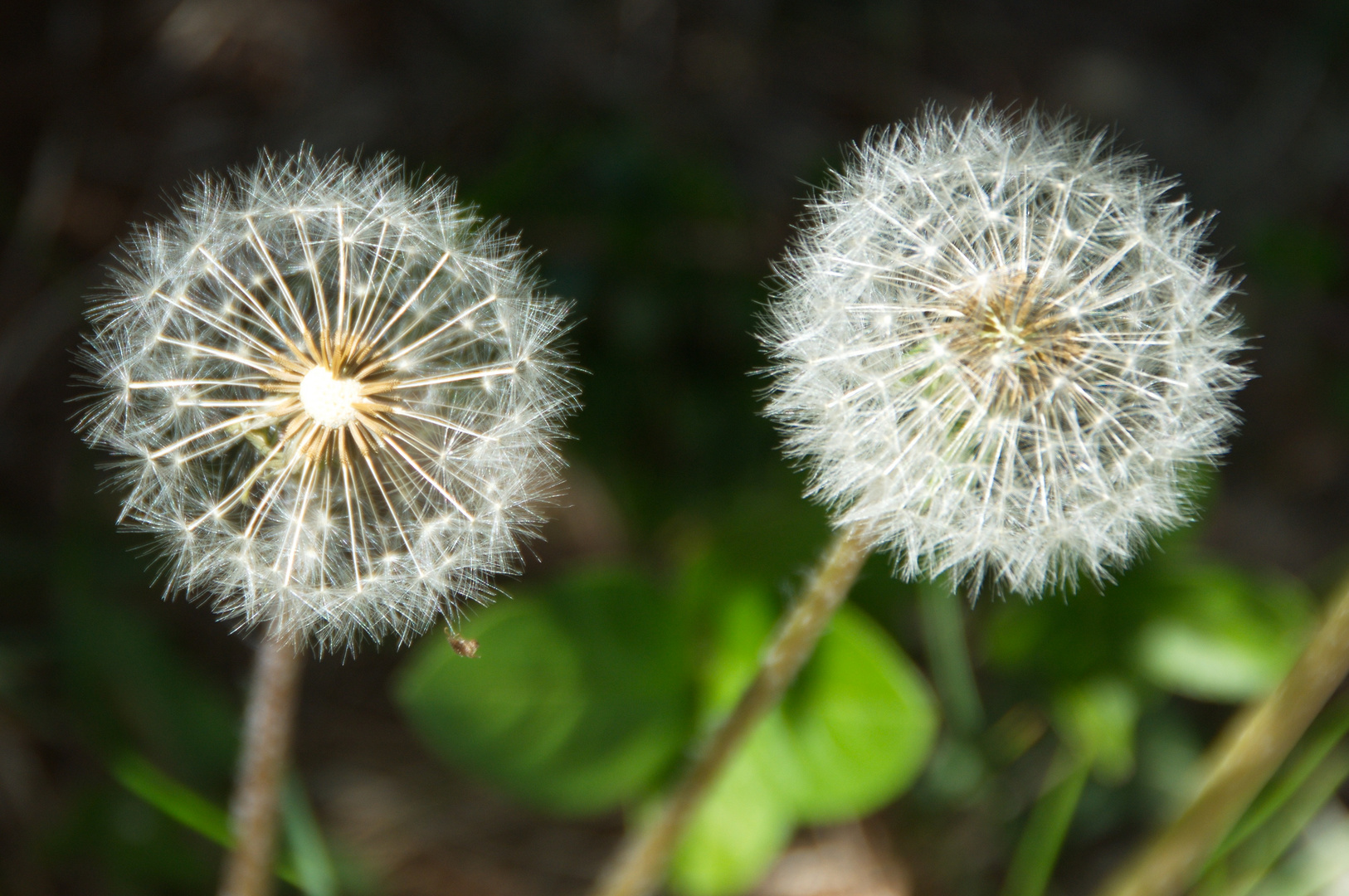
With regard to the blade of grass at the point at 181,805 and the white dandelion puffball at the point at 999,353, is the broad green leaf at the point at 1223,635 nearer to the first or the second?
the white dandelion puffball at the point at 999,353

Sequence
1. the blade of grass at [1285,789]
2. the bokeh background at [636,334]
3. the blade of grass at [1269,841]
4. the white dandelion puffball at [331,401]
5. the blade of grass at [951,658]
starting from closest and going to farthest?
the white dandelion puffball at [331,401]
the blade of grass at [1285,789]
the blade of grass at [1269,841]
the blade of grass at [951,658]
the bokeh background at [636,334]

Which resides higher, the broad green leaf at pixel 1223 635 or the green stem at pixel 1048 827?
the broad green leaf at pixel 1223 635

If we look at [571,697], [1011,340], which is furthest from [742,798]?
[1011,340]

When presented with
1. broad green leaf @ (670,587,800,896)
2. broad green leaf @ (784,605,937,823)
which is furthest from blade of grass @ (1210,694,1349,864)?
broad green leaf @ (670,587,800,896)

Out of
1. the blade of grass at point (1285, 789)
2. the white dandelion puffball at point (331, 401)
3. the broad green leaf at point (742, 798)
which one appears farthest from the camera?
the broad green leaf at point (742, 798)

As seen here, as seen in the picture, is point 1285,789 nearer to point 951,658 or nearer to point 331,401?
point 951,658

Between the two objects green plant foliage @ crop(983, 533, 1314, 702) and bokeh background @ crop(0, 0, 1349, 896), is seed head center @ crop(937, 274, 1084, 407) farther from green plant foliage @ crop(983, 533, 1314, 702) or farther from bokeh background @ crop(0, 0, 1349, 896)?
green plant foliage @ crop(983, 533, 1314, 702)

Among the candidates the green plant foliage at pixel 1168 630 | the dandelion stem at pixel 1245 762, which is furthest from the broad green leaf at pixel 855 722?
the dandelion stem at pixel 1245 762

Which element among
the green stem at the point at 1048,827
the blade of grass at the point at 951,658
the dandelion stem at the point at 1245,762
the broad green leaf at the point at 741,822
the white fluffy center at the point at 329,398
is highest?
the white fluffy center at the point at 329,398
